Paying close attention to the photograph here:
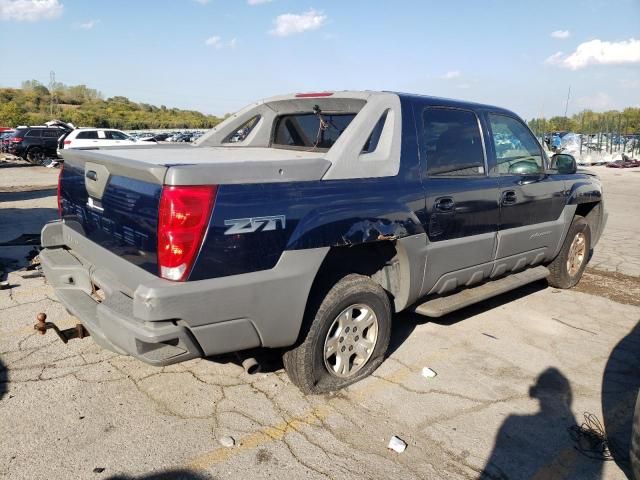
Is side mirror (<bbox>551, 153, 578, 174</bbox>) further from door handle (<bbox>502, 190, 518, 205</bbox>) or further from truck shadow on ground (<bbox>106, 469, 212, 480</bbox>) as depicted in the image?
truck shadow on ground (<bbox>106, 469, 212, 480</bbox>)

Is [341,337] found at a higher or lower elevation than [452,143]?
lower

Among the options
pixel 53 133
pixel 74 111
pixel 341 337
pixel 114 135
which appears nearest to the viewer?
pixel 341 337

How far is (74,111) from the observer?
72.4 m

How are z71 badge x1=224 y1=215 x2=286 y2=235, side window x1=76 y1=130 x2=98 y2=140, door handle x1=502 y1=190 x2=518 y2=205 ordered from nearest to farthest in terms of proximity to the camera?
z71 badge x1=224 y1=215 x2=286 y2=235, door handle x1=502 y1=190 x2=518 y2=205, side window x1=76 y1=130 x2=98 y2=140

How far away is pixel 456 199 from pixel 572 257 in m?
2.72

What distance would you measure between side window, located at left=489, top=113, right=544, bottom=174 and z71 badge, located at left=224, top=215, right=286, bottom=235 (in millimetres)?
2404

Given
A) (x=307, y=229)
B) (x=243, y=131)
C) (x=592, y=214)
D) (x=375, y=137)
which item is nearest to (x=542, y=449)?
(x=307, y=229)

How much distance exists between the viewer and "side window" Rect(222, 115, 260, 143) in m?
4.86

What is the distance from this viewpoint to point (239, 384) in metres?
3.50

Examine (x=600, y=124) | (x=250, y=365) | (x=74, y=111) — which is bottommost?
(x=250, y=365)

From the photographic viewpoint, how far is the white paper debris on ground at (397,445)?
112 inches

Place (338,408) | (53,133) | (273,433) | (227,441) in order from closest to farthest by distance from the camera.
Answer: (227,441) < (273,433) < (338,408) < (53,133)

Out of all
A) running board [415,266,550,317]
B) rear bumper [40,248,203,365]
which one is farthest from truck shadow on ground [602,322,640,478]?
rear bumper [40,248,203,365]

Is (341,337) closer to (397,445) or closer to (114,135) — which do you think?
(397,445)
